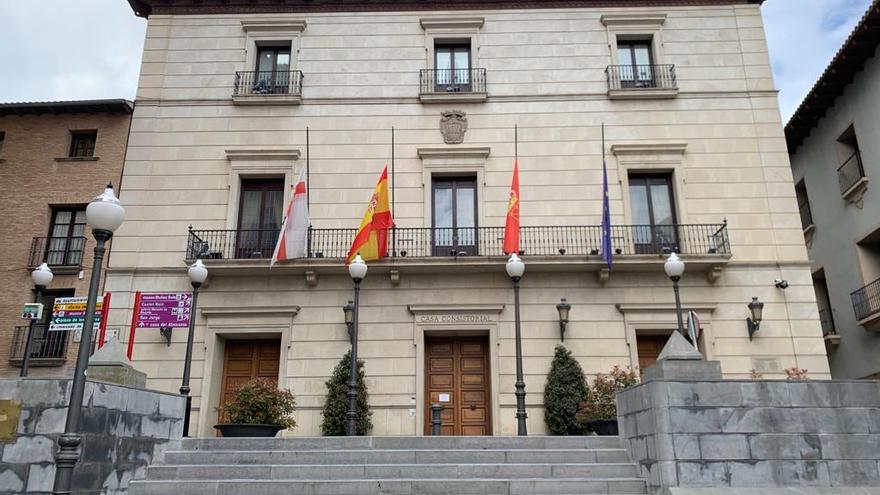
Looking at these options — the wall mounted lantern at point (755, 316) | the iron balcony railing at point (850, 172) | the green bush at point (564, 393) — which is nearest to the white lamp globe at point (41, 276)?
the green bush at point (564, 393)

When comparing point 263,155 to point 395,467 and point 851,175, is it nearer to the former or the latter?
point 395,467

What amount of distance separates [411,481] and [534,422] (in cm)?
646

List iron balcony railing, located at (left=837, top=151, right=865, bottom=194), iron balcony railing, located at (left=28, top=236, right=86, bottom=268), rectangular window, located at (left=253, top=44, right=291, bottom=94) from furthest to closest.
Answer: iron balcony railing, located at (left=837, top=151, right=865, bottom=194) → rectangular window, located at (left=253, top=44, right=291, bottom=94) → iron balcony railing, located at (left=28, top=236, right=86, bottom=268)

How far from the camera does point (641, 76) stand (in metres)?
17.1

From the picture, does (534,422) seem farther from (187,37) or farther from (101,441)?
(187,37)

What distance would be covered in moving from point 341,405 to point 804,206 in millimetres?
17806

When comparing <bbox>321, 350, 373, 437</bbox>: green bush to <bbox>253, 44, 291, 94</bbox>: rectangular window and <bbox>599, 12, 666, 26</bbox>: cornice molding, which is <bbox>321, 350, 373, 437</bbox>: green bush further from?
<bbox>599, 12, 666, 26</bbox>: cornice molding

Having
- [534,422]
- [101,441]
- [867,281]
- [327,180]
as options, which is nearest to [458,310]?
[534,422]

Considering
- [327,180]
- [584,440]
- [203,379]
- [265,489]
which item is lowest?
[265,489]

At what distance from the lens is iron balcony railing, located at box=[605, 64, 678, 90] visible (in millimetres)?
16797

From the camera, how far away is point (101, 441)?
25.9ft

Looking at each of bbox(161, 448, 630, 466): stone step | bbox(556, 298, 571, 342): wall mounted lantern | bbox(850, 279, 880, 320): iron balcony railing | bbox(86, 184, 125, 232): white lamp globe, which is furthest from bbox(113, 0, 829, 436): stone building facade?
bbox(86, 184, 125, 232): white lamp globe

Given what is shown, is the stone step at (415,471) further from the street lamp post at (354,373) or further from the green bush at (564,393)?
the green bush at (564,393)

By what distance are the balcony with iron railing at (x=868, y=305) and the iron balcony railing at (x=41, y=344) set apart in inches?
850
